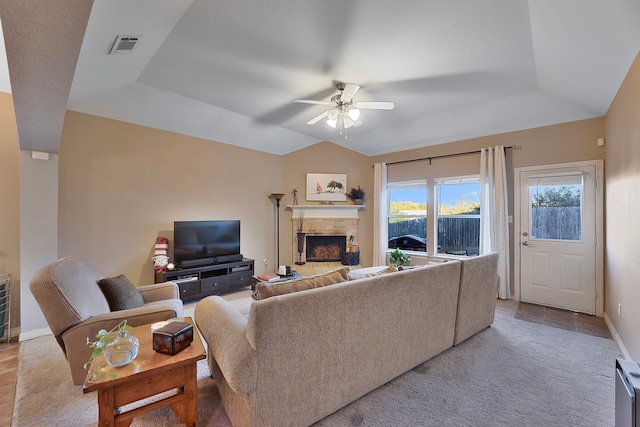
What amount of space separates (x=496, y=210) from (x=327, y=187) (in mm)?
3119

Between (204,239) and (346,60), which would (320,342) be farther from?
(204,239)

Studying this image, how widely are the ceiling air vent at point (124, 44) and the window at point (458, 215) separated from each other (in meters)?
4.83

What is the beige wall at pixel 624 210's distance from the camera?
87.2 inches

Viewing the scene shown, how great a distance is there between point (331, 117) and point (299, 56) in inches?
32.0

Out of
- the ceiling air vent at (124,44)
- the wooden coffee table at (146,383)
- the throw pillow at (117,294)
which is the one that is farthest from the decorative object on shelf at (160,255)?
the ceiling air vent at (124,44)

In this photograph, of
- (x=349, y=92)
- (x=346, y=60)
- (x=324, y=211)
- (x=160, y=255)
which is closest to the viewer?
(x=346, y=60)

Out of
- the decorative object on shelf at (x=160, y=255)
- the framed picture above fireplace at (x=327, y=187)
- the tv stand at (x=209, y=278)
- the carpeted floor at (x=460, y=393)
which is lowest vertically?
the carpeted floor at (x=460, y=393)

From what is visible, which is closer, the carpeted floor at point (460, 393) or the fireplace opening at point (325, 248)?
the carpeted floor at point (460, 393)

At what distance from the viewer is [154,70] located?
9.70ft

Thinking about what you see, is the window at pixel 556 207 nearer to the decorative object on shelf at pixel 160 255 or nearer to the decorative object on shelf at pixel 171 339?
the decorative object on shelf at pixel 171 339

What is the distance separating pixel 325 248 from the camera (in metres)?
5.87

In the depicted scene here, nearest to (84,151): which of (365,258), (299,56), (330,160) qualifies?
(299,56)

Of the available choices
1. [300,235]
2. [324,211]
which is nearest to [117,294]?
[300,235]

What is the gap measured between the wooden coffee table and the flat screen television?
2444 millimetres
